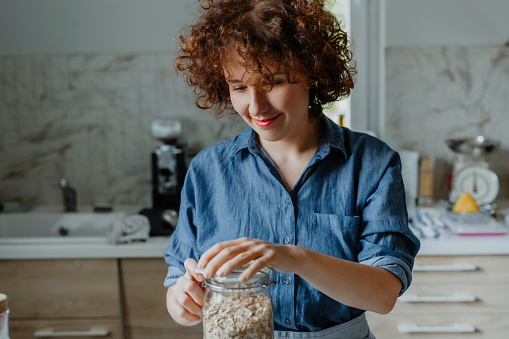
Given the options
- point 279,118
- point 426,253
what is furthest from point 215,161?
point 426,253

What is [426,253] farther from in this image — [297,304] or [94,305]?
[94,305]

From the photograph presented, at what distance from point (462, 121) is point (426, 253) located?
0.87 m

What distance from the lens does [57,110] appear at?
115 inches

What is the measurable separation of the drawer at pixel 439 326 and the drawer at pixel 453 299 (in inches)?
1.1

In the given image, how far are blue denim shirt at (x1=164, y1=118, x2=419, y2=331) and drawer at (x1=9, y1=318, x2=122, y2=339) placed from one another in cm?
115

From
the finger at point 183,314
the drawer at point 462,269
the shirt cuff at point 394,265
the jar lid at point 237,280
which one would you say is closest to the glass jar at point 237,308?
the jar lid at point 237,280

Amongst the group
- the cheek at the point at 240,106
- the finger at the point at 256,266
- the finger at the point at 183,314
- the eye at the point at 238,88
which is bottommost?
the finger at the point at 183,314

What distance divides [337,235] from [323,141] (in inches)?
8.4

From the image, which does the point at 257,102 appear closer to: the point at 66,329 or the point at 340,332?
the point at 340,332

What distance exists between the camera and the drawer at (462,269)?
2.25m

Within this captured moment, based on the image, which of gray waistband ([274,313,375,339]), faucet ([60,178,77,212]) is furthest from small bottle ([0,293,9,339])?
faucet ([60,178,77,212])

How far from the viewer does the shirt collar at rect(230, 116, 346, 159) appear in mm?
1283

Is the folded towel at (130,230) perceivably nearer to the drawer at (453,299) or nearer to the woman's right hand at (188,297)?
the drawer at (453,299)

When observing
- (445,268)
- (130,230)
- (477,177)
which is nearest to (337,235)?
(445,268)
